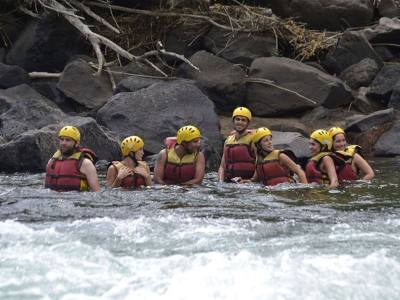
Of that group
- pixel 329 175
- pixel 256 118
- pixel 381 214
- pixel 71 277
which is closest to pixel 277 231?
pixel 381 214

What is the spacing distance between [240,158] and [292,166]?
127 centimetres

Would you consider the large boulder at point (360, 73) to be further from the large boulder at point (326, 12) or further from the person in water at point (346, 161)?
the person in water at point (346, 161)

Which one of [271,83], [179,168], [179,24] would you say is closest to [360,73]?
[271,83]

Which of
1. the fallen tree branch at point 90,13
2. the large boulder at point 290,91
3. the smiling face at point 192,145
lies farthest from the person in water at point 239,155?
the fallen tree branch at point 90,13

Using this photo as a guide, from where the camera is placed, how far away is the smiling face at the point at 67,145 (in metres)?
10.6

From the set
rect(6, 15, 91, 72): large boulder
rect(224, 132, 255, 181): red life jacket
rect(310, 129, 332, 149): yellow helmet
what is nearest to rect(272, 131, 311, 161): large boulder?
rect(224, 132, 255, 181): red life jacket

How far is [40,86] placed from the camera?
18.4m

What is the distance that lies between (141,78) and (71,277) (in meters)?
11.7

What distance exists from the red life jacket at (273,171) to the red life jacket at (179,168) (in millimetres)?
1058

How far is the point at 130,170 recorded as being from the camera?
1086 centimetres

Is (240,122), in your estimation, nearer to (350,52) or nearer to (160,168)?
(160,168)

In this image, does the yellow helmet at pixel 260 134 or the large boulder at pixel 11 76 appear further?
the large boulder at pixel 11 76

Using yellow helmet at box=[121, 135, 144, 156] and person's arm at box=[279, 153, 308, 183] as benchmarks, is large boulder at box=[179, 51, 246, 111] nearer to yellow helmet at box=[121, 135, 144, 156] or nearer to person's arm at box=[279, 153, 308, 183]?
Answer: person's arm at box=[279, 153, 308, 183]

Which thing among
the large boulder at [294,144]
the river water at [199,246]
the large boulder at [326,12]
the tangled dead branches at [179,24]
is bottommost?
the river water at [199,246]
